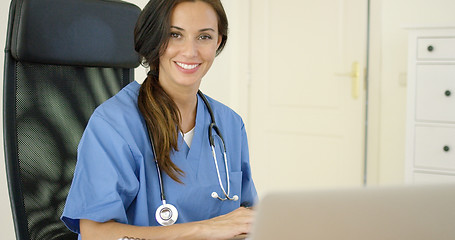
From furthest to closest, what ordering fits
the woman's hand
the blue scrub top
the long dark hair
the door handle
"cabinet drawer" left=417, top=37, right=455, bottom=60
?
the door handle, "cabinet drawer" left=417, top=37, right=455, bottom=60, the long dark hair, the blue scrub top, the woman's hand

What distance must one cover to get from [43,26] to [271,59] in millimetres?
2321

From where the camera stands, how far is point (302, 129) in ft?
11.0

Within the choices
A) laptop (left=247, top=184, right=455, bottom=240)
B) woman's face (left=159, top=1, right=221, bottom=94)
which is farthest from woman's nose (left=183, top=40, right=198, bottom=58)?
laptop (left=247, top=184, right=455, bottom=240)

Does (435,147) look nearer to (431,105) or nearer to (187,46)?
(431,105)

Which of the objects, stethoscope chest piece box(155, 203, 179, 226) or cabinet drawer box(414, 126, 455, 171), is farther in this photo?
cabinet drawer box(414, 126, 455, 171)

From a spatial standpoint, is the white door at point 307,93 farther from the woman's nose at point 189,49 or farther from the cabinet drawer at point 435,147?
the woman's nose at point 189,49

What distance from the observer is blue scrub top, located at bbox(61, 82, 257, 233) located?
1.08 meters

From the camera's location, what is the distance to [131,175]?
3.69 ft

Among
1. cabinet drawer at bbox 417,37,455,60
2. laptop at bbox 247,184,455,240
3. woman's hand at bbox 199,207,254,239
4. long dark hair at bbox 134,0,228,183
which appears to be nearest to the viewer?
laptop at bbox 247,184,455,240

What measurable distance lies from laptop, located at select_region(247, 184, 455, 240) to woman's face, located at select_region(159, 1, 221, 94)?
0.82 metres

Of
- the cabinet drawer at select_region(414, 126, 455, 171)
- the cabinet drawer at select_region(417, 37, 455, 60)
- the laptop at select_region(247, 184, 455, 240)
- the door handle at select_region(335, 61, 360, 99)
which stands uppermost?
the cabinet drawer at select_region(417, 37, 455, 60)

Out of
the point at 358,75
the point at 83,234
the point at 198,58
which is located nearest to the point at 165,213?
the point at 83,234

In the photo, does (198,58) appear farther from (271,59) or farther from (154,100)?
(271,59)

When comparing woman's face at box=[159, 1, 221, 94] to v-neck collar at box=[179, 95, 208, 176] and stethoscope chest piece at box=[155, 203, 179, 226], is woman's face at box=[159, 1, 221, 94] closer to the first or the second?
v-neck collar at box=[179, 95, 208, 176]
